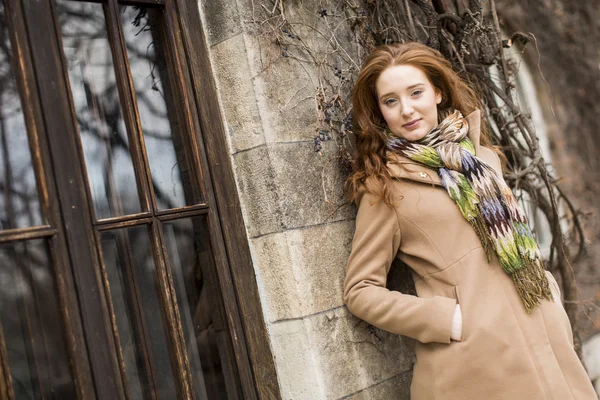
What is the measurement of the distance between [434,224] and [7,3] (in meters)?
1.48

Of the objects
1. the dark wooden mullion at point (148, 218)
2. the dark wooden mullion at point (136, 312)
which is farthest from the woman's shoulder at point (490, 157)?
the dark wooden mullion at point (136, 312)

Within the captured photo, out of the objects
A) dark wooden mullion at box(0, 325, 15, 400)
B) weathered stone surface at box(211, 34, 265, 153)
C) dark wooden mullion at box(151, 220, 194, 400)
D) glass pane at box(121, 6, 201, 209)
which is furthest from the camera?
weathered stone surface at box(211, 34, 265, 153)

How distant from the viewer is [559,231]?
10.9 feet

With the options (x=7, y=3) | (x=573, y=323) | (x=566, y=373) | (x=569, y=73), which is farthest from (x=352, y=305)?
(x=569, y=73)

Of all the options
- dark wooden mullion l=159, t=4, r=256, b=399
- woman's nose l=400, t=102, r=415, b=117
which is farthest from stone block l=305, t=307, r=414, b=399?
woman's nose l=400, t=102, r=415, b=117

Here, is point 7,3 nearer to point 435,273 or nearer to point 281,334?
point 281,334

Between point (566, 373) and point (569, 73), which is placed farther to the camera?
point (569, 73)

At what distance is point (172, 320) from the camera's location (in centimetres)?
216

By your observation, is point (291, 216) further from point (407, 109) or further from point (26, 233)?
point (26, 233)

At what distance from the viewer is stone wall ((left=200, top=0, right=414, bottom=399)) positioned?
2314 mm

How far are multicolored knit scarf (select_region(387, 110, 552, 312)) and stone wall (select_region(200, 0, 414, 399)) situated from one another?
13.9 inches

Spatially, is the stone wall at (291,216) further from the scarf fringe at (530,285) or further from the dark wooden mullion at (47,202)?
the dark wooden mullion at (47,202)

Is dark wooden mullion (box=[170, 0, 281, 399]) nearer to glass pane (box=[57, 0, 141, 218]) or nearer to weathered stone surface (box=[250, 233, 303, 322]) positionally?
weathered stone surface (box=[250, 233, 303, 322])

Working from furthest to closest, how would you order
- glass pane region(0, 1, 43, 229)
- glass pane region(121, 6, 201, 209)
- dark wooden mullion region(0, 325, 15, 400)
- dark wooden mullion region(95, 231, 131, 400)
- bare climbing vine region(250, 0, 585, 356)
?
bare climbing vine region(250, 0, 585, 356)
glass pane region(121, 6, 201, 209)
dark wooden mullion region(95, 231, 131, 400)
glass pane region(0, 1, 43, 229)
dark wooden mullion region(0, 325, 15, 400)
